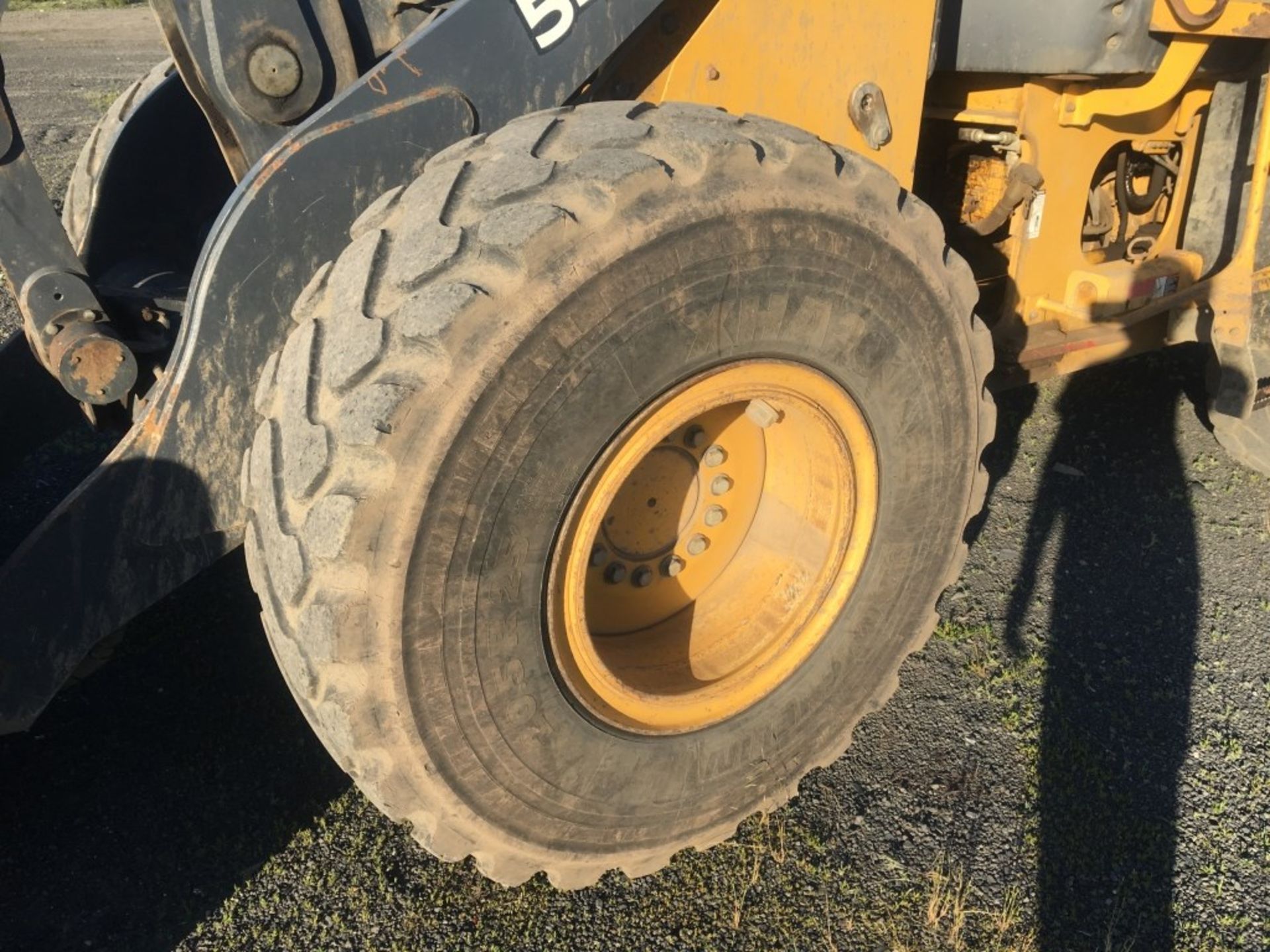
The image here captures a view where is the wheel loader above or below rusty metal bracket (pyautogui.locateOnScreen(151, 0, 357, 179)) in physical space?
below

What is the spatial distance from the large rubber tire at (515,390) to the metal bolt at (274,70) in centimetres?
43

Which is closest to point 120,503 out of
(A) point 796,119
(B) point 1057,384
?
(A) point 796,119

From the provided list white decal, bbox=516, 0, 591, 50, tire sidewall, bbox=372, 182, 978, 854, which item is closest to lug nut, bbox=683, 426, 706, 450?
tire sidewall, bbox=372, 182, 978, 854

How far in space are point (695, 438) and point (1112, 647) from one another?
1609mm

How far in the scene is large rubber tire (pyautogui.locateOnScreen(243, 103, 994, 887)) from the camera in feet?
5.57

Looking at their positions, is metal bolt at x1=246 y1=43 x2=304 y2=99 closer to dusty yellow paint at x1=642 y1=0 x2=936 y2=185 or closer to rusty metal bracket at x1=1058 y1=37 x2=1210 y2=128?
dusty yellow paint at x1=642 y1=0 x2=936 y2=185

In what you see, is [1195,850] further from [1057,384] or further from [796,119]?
[1057,384]

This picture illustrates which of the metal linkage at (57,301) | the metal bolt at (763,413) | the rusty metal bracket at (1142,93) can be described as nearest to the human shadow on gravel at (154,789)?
the metal linkage at (57,301)

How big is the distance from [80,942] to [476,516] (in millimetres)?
1367

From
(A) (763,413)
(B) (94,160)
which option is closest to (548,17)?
(A) (763,413)

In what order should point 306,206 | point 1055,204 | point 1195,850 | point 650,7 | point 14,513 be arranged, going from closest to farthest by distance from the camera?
point 306,206 → point 650,7 → point 1195,850 → point 1055,204 → point 14,513

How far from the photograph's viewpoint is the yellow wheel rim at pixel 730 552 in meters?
2.21

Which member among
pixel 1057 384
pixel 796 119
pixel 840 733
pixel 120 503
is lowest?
pixel 1057 384

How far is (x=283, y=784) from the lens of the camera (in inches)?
102
